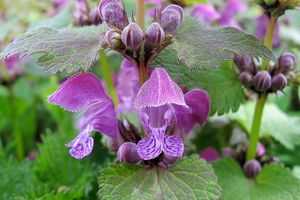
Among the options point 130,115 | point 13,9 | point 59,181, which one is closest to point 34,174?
point 59,181

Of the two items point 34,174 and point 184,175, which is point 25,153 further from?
point 184,175

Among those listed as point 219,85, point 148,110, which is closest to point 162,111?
point 148,110

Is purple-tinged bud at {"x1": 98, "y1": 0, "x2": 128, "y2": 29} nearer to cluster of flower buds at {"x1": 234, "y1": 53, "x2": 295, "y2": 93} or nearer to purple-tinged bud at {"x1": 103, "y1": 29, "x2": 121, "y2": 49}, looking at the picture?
purple-tinged bud at {"x1": 103, "y1": 29, "x2": 121, "y2": 49}

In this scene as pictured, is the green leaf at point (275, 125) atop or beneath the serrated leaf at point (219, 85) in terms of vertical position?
beneath

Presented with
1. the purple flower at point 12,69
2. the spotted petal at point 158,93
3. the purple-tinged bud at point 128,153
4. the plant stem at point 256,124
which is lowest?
the purple flower at point 12,69

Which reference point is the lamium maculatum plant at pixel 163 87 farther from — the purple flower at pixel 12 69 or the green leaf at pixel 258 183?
the purple flower at pixel 12 69

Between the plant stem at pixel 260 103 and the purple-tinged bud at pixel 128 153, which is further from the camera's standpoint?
the plant stem at pixel 260 103

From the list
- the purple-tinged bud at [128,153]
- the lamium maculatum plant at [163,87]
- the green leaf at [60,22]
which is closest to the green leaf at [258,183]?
the lamium maculatum plant at [163,87]
